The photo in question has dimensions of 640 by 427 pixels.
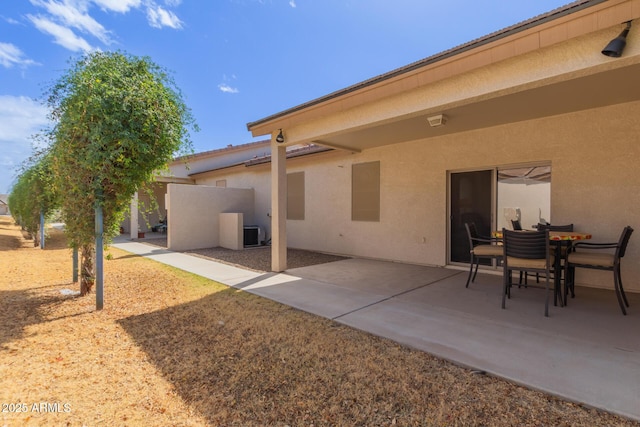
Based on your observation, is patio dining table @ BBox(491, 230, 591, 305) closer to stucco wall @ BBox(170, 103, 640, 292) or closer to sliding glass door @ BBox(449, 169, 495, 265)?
stucco wall @ BBox(170, 103, 640, 292)

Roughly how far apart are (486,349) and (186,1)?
10.3 meters

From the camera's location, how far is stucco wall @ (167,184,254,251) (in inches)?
430

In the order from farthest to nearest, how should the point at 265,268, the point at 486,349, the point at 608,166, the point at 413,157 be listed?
the point at 413,157, the point at 265,268, the point at 608,166, the point at 486,349

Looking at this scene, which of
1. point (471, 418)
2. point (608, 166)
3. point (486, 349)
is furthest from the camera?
point (608, 166)

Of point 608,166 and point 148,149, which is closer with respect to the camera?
point 148,149

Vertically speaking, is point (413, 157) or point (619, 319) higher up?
point (413, 157)

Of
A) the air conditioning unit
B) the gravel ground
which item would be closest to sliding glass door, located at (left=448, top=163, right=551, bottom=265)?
the gravel ground

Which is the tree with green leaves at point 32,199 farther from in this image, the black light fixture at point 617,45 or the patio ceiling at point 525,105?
the black light fixture at point 617,45

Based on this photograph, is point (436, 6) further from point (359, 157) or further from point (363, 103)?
point (363, 103)

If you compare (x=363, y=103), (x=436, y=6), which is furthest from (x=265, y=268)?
(x=436, y=6)

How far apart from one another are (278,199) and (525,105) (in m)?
5.16

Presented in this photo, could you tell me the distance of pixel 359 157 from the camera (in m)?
9.34

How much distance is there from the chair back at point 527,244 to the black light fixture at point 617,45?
233 cm

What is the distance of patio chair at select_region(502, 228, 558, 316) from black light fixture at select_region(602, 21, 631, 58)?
2326 millimetres
